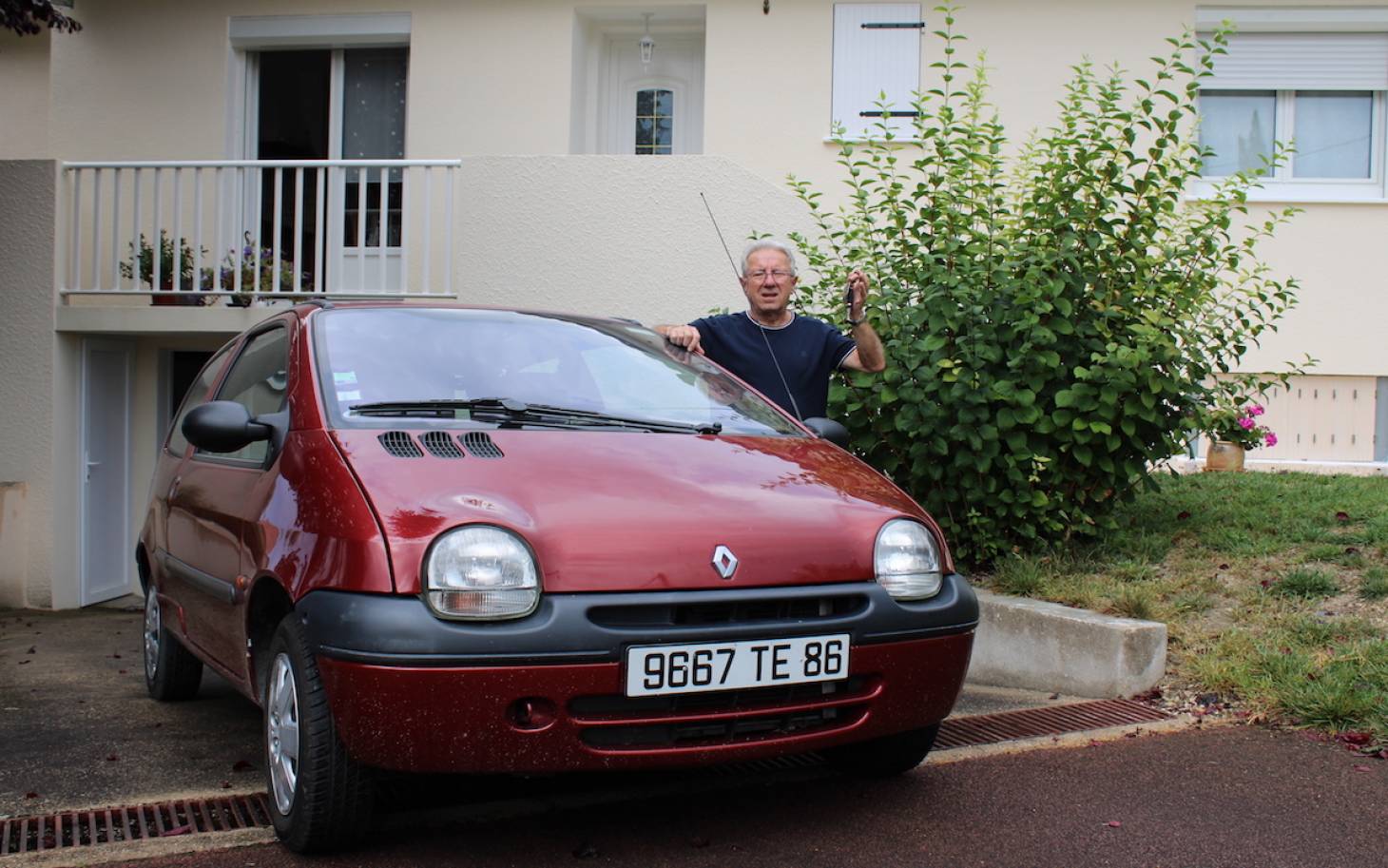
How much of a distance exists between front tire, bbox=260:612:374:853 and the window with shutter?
10148mm

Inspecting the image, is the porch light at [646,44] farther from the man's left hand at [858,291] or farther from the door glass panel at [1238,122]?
the man's left hand at [858,291]

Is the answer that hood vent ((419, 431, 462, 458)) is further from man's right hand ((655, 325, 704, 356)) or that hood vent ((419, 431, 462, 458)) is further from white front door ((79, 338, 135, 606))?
white front door ((79, 338, 135, 606))

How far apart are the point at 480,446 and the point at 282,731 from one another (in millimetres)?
888

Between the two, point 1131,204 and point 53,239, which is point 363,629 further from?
point 53,239

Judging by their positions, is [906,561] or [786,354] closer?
[906,561]

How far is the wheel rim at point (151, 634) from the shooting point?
5238mm

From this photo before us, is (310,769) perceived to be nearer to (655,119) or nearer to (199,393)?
(199,393)

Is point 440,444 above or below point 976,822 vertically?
above

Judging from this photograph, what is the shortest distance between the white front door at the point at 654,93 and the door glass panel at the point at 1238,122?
15.2 feet

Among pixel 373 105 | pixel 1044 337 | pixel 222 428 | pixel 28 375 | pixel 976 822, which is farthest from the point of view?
pixel 373 105

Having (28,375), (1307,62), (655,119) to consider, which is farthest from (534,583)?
(1307,62)

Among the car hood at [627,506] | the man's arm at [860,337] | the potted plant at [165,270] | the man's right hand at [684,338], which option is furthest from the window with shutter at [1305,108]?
the car hood at [627,506]

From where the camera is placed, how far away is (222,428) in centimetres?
363

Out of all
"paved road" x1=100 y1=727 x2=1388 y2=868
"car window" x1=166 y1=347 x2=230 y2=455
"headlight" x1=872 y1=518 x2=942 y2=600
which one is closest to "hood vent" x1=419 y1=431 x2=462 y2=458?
"paved road" x1=100 y1=727 x2=1388 y2=868
